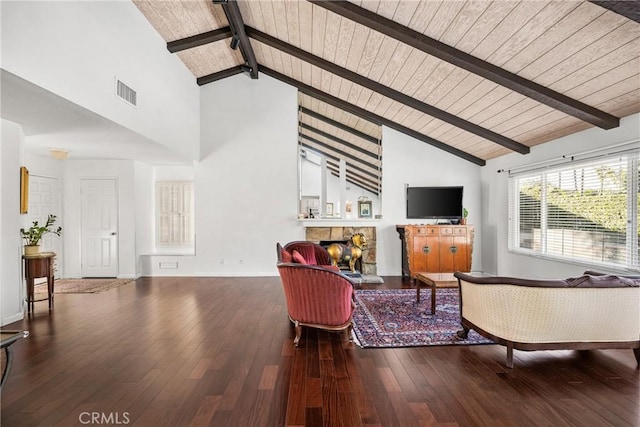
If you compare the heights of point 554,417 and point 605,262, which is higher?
point 605,262

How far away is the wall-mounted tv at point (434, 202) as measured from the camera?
21.4 ft

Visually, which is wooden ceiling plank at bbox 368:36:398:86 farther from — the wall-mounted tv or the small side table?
the small side table

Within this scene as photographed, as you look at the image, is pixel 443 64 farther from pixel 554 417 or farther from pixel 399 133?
pixel 554 417

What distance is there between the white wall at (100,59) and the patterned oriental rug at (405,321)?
145 inches

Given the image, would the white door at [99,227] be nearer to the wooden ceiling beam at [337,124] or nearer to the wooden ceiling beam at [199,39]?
the wooden ceiling beam at [199,39]

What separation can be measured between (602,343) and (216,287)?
507 centimetres

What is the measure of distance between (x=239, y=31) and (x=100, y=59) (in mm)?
2005

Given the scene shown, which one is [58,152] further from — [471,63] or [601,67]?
[601,67]

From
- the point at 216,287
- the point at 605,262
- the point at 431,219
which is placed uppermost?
the point at 431,219

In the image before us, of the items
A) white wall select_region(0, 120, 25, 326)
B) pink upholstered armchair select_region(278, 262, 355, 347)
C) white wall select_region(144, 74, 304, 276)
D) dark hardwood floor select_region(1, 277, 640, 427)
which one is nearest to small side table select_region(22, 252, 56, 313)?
white wall select_region(0, 120, 25, 326)

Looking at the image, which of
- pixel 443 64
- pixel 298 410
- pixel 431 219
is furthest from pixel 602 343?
pixel 431 219

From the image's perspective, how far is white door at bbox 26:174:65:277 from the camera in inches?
235

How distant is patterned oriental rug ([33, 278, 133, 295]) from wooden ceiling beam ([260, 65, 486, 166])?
4934 millimetres

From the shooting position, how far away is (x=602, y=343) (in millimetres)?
2699
